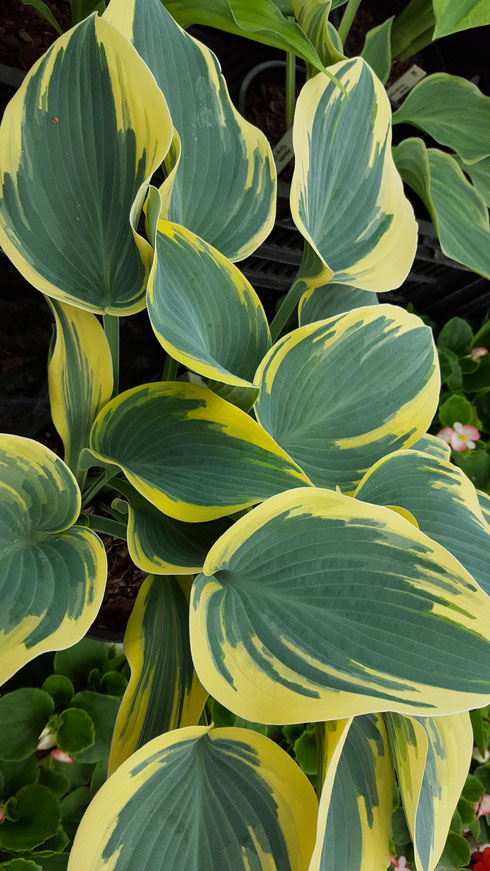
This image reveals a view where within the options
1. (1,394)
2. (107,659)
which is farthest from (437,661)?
(1,394)

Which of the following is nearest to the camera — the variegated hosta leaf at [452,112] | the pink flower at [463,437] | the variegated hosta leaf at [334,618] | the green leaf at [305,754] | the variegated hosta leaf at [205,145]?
the variegated hosta leaf at [334,618]

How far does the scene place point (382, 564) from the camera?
416mm

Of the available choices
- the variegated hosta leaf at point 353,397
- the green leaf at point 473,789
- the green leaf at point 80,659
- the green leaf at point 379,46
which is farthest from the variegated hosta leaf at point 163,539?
the green leaf at point 379,46

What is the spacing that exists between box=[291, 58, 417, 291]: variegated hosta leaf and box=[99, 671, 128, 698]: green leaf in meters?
0.52

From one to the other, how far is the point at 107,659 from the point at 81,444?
322 mm

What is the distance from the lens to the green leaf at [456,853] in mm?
789

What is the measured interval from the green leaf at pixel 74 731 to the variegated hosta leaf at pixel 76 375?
11.2 inches

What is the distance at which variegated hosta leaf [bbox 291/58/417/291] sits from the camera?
0.59 meters

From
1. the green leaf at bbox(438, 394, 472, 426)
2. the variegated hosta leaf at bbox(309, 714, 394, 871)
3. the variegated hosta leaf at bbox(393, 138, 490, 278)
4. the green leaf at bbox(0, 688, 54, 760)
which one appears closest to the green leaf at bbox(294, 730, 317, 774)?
the variegated hosta leaf at bbox(309, 714, 394, 871)

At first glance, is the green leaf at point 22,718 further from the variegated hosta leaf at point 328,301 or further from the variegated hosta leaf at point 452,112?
the variegated hosta leaf at point 452,112

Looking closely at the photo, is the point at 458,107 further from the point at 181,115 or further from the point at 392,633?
the point at 392,633

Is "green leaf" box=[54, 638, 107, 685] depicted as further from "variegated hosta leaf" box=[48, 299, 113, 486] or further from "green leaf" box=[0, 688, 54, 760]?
"variegated hosta leaf" box=[48, 299, 113, 486]

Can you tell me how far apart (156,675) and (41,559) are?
0.59ft

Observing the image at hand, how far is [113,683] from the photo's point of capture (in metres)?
0.69
